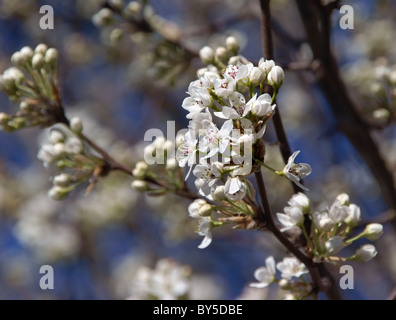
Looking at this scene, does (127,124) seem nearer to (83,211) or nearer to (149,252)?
(149,252)

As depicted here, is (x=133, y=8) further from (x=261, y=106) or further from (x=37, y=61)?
(x=261, y=106)

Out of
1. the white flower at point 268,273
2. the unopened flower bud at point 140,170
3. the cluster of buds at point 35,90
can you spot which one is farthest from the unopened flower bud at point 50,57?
the white flower at point 268,273

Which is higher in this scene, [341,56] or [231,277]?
[341,56]

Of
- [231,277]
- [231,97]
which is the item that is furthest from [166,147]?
[231,277]

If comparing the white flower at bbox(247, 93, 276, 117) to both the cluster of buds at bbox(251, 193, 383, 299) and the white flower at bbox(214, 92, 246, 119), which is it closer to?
the white flower at bbox(214, 92, 246, 119)

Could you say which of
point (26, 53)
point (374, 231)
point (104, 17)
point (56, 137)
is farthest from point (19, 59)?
point (374, 231)

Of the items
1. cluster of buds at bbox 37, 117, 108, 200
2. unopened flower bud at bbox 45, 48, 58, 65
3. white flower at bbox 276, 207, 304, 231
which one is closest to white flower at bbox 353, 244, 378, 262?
white flower at bbox 276, 207, 304, 231
